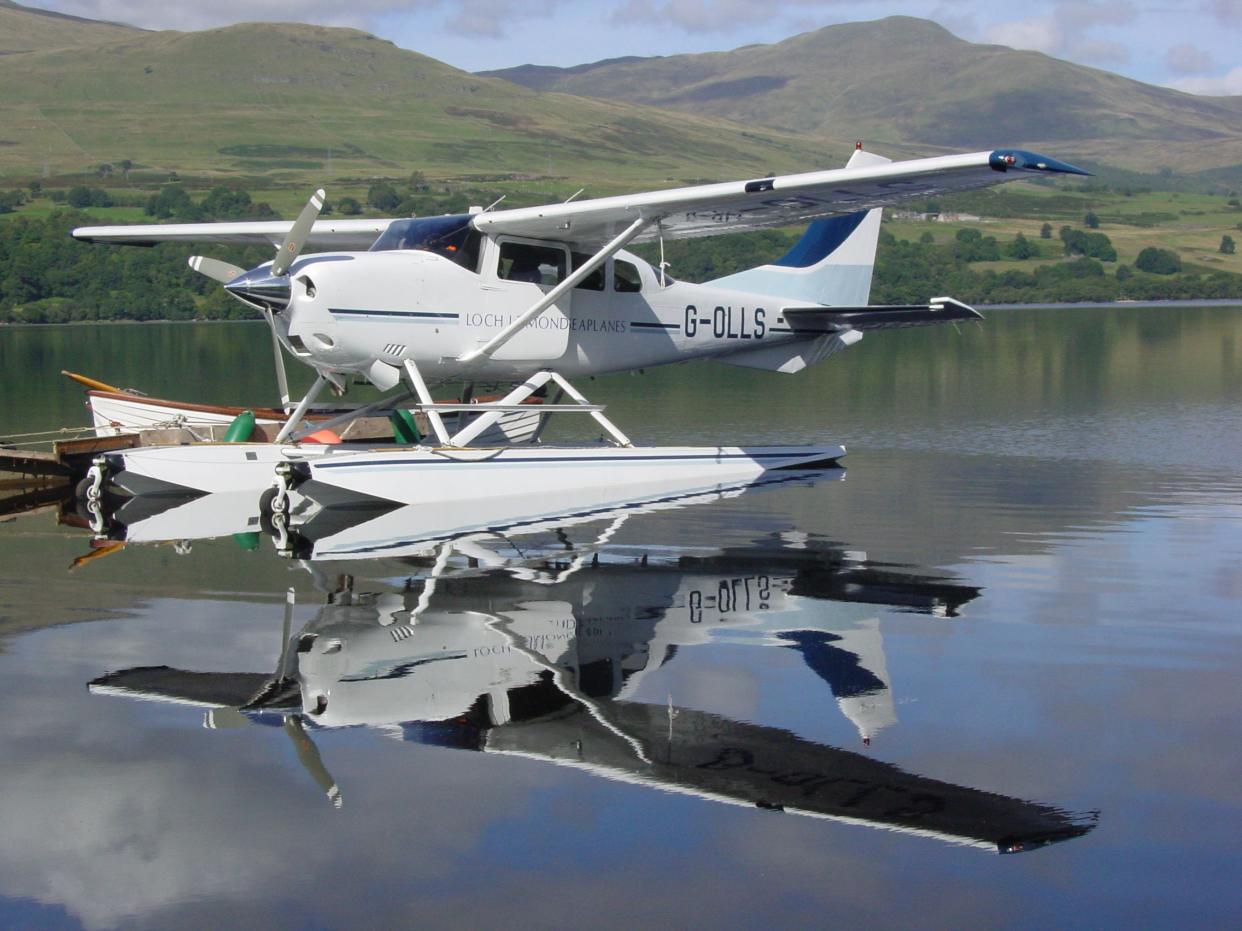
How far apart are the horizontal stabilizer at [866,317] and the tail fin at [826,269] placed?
1.45 ft

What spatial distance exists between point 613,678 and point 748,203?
7697mm

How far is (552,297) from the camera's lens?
14.1m

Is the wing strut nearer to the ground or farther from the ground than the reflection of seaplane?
farther from the ground

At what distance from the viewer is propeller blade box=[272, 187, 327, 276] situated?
12688 mm

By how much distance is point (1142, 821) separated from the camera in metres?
5.10

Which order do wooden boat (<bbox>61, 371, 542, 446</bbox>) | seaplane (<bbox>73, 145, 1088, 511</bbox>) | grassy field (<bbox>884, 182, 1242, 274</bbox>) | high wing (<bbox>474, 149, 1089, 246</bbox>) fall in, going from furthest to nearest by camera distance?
grassy field (<bbox>884, 182, 1242, 274</bbox>) → wooden boat (<bbox>61, 371, 542, 446</bbox>) → seaplane (<bbox>73, 145, 1088, 511</bbox>) → high wing (<bbox>474, 149, 1089, 246</bbox>)

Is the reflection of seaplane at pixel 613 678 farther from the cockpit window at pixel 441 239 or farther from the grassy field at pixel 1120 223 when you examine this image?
the grassy field at pixel 1120 223

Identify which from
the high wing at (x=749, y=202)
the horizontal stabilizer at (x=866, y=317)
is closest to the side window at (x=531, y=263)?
the high wing at (x=749, y=202)

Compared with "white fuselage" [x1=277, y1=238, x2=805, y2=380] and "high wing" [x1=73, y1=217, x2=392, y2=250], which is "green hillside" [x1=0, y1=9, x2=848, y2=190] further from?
"white fuselage" [x1=277, y1=238, x2=805, y2=380]

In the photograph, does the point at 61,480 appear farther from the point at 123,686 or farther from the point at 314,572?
the point at 123,686

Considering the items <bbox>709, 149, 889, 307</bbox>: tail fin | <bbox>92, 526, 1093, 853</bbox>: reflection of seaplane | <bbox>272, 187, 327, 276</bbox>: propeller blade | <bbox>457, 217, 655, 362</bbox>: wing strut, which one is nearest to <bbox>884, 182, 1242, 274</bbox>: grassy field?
<bbox>709, 149, 889, 307</bbox>: tail fin

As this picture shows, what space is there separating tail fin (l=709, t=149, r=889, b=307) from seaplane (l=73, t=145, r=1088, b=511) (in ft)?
2.57

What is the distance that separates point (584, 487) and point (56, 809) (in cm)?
874

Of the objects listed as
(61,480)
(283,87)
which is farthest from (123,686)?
(283,87)
